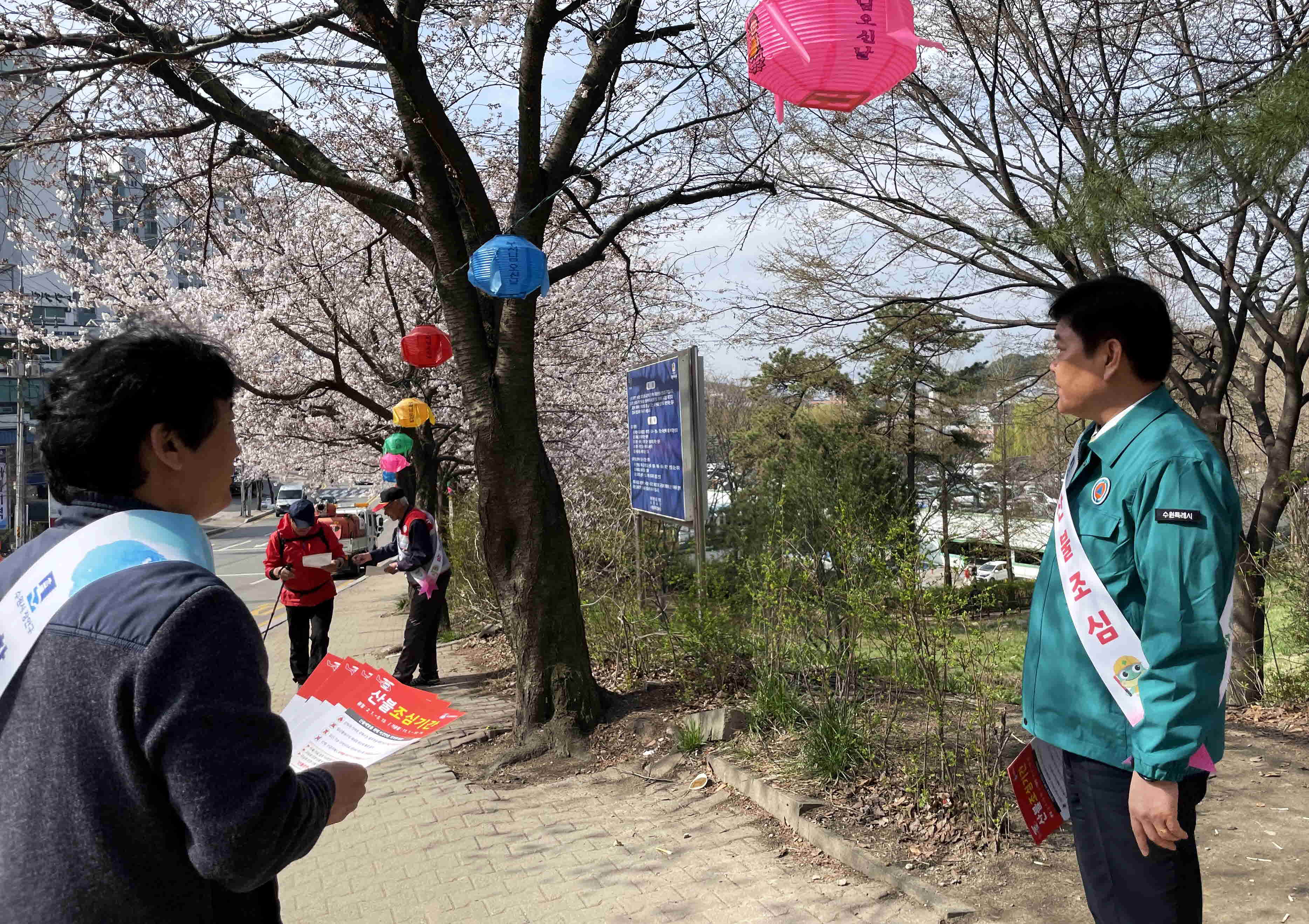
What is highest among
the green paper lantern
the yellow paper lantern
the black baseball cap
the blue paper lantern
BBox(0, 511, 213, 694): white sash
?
the blue paper lantern

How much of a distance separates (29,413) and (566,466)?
14.3 m

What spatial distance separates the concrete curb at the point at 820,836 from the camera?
337 cm

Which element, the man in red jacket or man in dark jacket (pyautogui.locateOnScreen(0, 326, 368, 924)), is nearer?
man in dark jacket (pyautogui.locateOnScreen(0, 326, 368, 924))

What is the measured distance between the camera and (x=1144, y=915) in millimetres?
1949

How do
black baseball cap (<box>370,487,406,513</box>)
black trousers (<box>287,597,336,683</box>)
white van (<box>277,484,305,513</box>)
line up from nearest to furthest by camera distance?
black baseball cap (<box>370,487,406,513</box>) → black trousers (<box>287,597,336,683</box>) → white van (<box>277,484,305,513</box>)

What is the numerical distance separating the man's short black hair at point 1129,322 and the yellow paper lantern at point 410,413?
27.1 feet

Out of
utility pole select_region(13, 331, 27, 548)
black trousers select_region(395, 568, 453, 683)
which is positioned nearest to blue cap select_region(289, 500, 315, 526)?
black trousers select_region(395, 568, 453, 683)

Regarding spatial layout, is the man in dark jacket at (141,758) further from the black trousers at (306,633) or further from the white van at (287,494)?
the white van at (287,494)

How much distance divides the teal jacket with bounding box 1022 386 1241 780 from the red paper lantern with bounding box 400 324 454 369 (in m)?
7.05

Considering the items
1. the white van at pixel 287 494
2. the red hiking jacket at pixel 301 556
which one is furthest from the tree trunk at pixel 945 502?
the white van at pixel 287 494

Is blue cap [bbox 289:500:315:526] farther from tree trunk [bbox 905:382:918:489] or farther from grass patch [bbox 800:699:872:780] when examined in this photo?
tree trunk [bbox 905:382:918:489]

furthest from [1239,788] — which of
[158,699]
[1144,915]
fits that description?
[158,699]

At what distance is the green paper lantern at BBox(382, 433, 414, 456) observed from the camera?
10711 millimetres

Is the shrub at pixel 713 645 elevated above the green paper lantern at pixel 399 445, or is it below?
below
